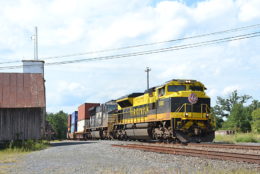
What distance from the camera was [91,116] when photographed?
114 ft

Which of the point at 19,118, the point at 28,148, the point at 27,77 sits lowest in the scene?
the point at 28,148

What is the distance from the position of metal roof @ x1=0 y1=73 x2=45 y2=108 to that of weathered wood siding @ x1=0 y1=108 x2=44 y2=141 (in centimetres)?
82

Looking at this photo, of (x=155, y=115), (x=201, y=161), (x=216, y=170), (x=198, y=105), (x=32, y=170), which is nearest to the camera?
(x=216, y=170)

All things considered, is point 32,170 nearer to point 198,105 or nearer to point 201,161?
point 201,161

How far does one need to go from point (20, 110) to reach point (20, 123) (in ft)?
2.90

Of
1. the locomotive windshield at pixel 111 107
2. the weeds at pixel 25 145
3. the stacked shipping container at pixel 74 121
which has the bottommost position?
the weeds at pixel 25 145

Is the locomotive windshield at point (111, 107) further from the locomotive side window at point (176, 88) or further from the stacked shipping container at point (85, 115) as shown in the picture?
the locomotive side window at point (176, 88)

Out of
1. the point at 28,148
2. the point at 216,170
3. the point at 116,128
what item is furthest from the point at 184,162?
the point at 116,128

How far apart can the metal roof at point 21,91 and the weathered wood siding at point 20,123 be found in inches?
32.3

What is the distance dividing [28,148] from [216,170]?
14.4 meters

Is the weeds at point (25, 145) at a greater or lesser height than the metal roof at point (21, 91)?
lesser

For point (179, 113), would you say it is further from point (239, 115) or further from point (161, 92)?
point (239, 115)

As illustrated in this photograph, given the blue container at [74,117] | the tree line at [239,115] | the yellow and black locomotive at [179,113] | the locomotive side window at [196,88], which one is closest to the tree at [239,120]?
the tree line at [239,115]

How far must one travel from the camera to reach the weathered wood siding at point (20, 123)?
21.8 m
